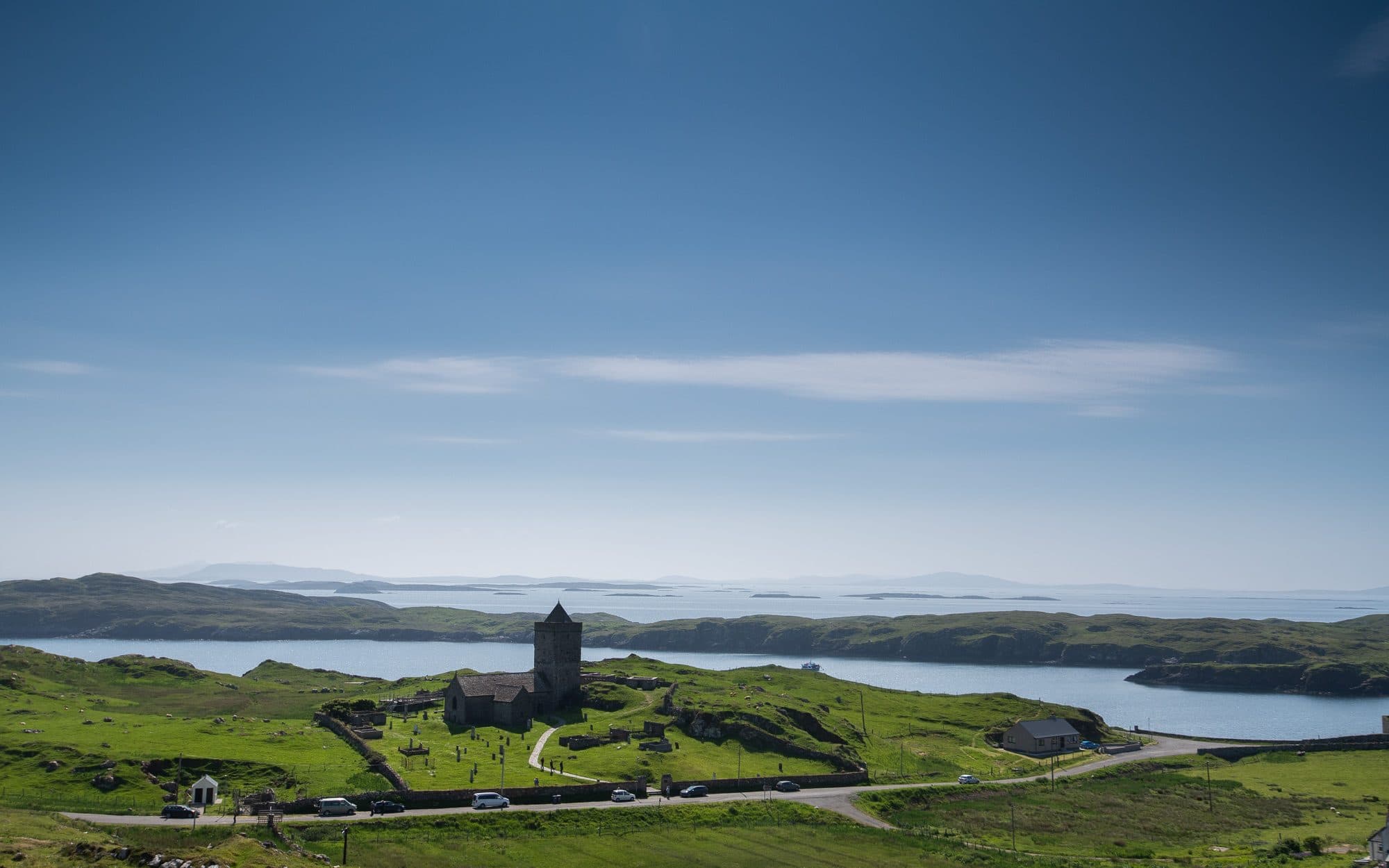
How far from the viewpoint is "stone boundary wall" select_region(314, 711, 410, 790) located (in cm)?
6506

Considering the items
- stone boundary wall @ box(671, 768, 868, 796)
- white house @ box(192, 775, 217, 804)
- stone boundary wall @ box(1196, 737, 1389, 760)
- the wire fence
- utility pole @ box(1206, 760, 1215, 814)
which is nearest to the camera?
the wire fence

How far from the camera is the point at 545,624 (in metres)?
106

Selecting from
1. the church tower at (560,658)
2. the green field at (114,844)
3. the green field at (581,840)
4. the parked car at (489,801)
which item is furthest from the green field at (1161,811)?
the green field at (114,844)

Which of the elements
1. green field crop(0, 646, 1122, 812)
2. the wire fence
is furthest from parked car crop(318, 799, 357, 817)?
the wire fence

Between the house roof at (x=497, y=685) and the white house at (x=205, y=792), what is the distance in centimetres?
3236

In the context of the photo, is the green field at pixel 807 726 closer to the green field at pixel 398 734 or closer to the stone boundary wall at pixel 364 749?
the green field at pixel 398 734

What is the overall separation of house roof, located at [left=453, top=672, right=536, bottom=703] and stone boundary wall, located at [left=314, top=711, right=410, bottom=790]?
1149cm

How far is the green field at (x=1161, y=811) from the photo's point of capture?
6550 centimetres

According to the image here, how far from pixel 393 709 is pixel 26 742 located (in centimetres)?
3373

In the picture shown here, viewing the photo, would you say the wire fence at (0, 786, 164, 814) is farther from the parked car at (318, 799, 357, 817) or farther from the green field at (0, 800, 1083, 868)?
the parked car at (318, 799, 357, 817)

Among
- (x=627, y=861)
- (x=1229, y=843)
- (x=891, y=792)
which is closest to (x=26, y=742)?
(x=627, y=861)

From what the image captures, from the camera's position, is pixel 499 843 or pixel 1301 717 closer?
pixel 499 843

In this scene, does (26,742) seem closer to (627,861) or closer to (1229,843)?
(627,861)

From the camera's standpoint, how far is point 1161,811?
77.9 m
